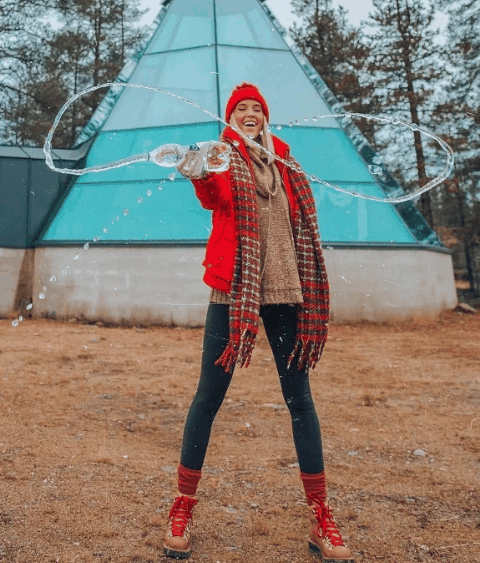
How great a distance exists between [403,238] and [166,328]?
15.1ft

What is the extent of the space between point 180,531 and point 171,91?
29.8 feet

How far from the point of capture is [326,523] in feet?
6.68

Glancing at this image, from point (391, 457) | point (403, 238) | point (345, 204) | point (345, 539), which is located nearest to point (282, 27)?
point (345, 204)

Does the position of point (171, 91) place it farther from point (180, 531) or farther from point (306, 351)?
point (180, 531)

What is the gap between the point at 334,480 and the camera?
288 centimetres

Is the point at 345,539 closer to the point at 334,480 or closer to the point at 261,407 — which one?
the point at 334,480

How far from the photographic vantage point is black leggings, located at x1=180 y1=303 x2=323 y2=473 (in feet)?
6.81

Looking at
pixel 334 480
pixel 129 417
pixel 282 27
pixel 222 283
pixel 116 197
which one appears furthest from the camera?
pixel 282 27

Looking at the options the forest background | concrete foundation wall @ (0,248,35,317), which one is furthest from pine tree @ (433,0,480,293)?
concrete foundation wall @ (0,248,35,317)

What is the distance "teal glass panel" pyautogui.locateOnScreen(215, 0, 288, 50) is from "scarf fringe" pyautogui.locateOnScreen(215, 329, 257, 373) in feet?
33.4

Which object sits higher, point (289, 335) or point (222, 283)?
point (222, 283)

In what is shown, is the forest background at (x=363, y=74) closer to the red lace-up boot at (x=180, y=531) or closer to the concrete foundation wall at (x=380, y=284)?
the concrete foundation wall at (x=380, y=284)

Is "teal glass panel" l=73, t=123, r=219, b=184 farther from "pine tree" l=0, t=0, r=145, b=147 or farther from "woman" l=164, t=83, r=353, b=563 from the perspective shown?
"woman" l=164, t=83, r=353, b=563

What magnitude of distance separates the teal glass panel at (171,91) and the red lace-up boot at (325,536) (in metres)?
8.74
